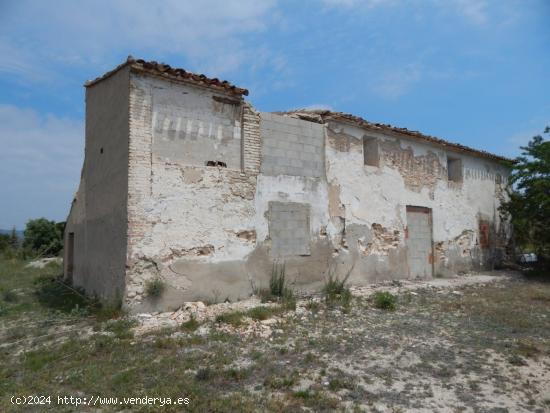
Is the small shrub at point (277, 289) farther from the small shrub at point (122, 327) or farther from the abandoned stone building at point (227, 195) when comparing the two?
the small shrub at point (122, 327)

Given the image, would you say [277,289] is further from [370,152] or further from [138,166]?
[370,152]

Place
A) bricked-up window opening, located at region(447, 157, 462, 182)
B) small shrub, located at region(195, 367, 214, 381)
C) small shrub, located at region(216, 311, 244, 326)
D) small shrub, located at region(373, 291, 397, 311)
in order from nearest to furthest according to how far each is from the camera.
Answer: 1. small shrub, located at region(195, 367, 214, 381)
2. small shrub, located at region(216, 311, 244, 326)
3. small shrub, located at region(373, 291, 397, 311)
4. bricked-up window opening, located at region(447, 157, 462, 182)

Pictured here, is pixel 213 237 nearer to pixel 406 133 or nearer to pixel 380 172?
pixel 380 172

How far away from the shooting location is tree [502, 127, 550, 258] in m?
13.0

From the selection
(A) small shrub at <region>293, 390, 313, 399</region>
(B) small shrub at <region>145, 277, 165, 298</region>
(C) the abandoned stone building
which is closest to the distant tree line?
(C) the abandoned stone building

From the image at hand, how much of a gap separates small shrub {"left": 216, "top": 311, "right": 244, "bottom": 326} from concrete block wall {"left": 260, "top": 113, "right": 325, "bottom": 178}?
3.21 metres

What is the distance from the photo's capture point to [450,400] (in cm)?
404

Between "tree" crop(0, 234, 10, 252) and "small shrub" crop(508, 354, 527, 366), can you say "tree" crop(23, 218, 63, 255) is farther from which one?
"small shrub" crop(508, 354, 527, 366)

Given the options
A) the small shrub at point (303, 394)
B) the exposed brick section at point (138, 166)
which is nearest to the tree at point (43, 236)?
the exposed brick section at point (138, 166)

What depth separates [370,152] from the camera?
11.3 m

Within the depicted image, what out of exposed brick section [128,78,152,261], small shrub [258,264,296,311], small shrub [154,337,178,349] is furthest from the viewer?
small shrub [258,264,296,311]

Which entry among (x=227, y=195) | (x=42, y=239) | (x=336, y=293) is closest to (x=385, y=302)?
(x=336, y=293)

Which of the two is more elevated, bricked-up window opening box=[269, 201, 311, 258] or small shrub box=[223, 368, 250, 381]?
bricked-up window opening box=[269, 201, 311, 258]

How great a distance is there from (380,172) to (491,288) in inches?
154
